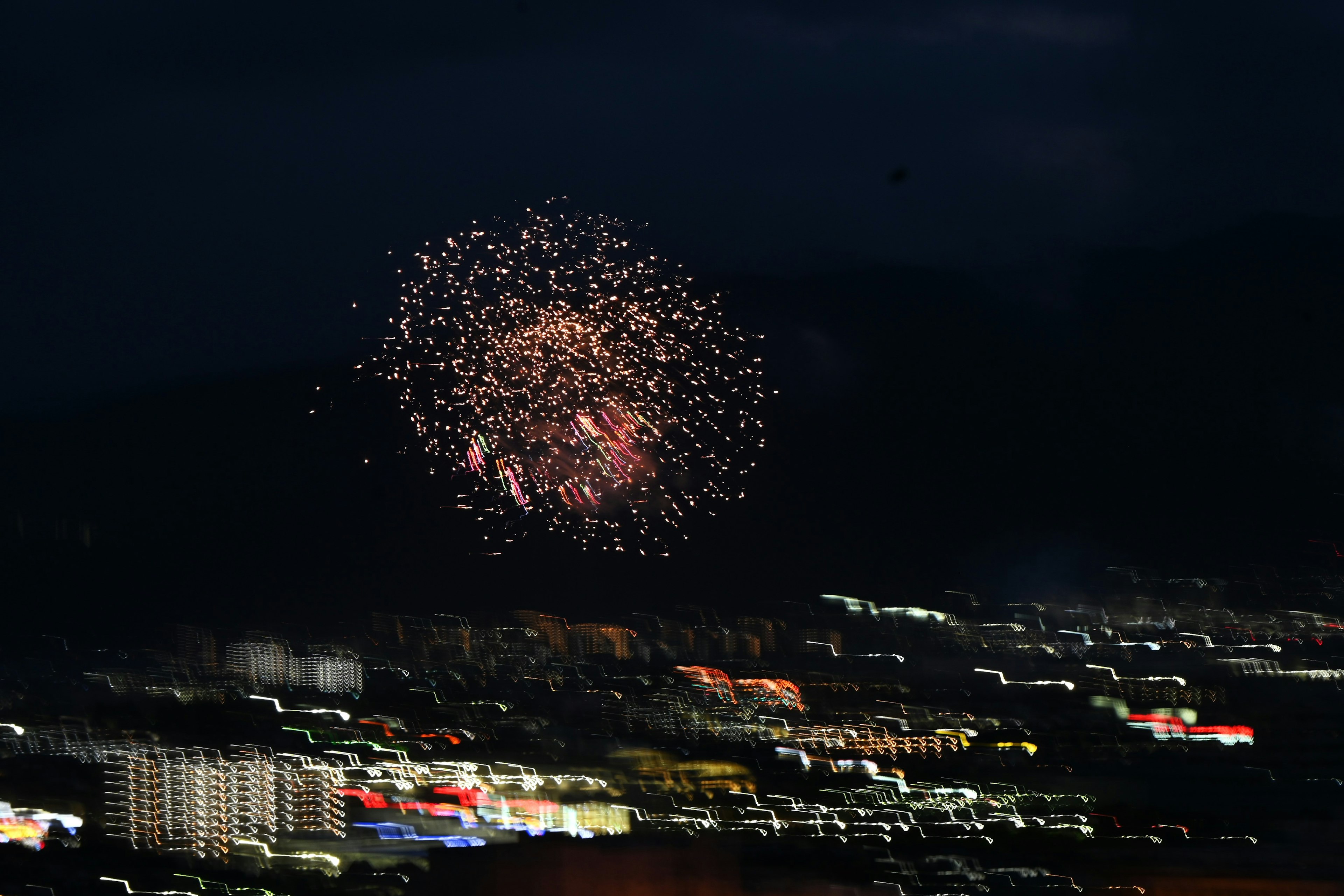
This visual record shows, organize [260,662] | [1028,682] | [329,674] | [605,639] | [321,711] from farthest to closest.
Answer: [605,639], [260,662], [329,674], [321,711], [1028,682]

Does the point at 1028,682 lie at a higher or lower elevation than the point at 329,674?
lower

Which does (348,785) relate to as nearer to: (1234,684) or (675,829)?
(675,829)

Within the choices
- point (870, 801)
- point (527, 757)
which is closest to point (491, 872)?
point (870, 801)

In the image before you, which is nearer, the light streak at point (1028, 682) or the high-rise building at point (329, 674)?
the light streak at point (1028, 682)

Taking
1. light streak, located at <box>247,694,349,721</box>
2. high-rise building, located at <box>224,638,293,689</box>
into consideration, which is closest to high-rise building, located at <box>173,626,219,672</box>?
high-rise building, located at <box>224,638,293,689</box>

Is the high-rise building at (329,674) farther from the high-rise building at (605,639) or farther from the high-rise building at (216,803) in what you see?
the high-rise building at (216,803)

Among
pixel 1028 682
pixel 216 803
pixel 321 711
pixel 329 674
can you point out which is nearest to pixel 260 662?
pixel 329 674

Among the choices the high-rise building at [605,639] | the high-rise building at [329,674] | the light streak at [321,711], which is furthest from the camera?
the high-rise building at [605,639]

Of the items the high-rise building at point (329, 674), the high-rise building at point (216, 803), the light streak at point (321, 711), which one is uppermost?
the high-rise building at point (329, 674)

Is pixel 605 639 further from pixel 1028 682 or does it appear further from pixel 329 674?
pixel 1028 682

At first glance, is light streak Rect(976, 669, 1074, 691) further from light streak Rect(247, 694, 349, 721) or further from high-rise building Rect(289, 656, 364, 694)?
high-rise building Rect(289, 656, 364, 694)

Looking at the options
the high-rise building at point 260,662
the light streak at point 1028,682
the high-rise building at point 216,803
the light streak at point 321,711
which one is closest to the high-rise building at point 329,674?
the high-rise building at point 260,662

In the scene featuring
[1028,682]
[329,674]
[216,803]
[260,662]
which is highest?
[260,662]
